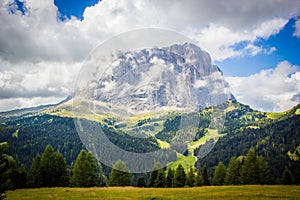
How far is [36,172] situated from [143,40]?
99.4 ft

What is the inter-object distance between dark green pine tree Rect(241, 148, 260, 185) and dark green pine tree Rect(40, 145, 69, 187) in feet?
103

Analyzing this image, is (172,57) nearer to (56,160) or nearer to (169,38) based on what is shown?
(169,38)

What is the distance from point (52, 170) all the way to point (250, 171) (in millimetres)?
34127

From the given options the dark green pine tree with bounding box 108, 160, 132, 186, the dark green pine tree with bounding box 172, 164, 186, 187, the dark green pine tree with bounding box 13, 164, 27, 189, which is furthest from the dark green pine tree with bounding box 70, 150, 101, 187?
the dark green pine tree with bounding box 172, 164, 186, 187

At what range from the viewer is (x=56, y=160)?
43219 mm

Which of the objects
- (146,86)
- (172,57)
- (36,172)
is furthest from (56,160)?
(172,57)

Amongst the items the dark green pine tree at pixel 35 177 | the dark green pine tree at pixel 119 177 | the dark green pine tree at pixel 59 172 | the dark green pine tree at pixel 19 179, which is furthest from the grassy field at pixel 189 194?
the dark green pine tree at pixel 119 177

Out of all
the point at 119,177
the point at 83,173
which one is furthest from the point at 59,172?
the point at 119,177

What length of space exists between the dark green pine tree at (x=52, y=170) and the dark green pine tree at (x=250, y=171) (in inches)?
1237

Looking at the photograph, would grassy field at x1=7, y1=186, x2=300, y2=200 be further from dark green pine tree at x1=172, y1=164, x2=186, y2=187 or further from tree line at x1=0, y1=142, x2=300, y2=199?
dark green pine tree at x1=172, y1=164, x2=186, y2=187

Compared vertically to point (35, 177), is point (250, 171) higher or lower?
higher

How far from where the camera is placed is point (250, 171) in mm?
46094

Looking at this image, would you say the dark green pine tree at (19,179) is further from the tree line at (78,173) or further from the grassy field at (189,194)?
the grassy field at (189,194)

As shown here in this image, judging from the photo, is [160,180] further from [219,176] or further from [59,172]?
[59,172]
